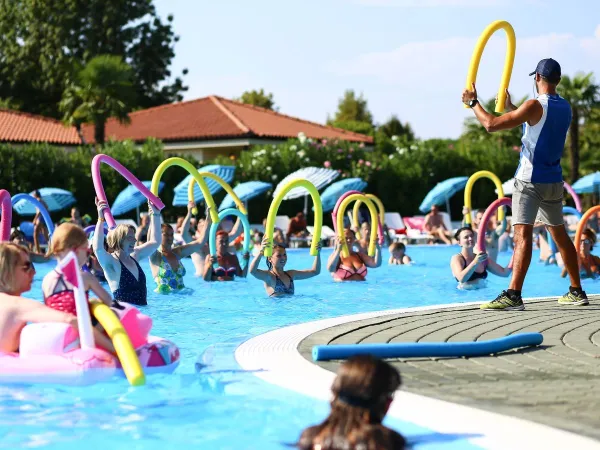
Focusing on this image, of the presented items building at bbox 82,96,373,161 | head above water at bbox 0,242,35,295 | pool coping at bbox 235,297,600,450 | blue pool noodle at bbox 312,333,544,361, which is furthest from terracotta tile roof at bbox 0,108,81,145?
blue pool noodle at bbox 312,333,544,361

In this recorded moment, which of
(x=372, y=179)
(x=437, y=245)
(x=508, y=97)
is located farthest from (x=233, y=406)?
(x=372, y=179)

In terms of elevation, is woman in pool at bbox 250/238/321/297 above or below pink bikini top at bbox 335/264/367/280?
above

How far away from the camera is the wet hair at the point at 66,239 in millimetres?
5957

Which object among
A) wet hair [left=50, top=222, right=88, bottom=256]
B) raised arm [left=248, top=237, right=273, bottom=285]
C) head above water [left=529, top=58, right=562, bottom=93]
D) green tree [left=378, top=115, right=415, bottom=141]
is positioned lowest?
raised arm [left=248, top=237, right=273, bottom=285]

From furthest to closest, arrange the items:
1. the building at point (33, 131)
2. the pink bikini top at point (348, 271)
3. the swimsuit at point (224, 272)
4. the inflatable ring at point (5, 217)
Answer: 1. the building at point (33, 131)
2. the pink bikini top at point (348, 271)
3. the swimsuit at point (224, 272)
4. the inflatable ring at point (5, 217)

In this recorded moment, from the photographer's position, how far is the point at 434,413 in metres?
4.59

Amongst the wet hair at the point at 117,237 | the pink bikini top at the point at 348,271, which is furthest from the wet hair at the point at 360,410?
the pink bikini top at the point at 348,271

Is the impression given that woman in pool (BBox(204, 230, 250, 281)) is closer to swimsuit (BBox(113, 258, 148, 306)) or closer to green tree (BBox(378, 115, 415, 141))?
swimsuit (BBox(113, 258, 148, 306))

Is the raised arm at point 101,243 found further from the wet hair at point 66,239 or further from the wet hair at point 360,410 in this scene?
the wet hair at point 360,410

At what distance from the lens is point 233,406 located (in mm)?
5418

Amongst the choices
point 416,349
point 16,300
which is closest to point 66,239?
point 16,300

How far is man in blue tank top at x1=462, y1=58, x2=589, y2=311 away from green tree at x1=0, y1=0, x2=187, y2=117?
42859 mm

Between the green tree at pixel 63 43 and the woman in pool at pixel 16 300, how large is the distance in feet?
145

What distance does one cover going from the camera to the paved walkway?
4.67m
